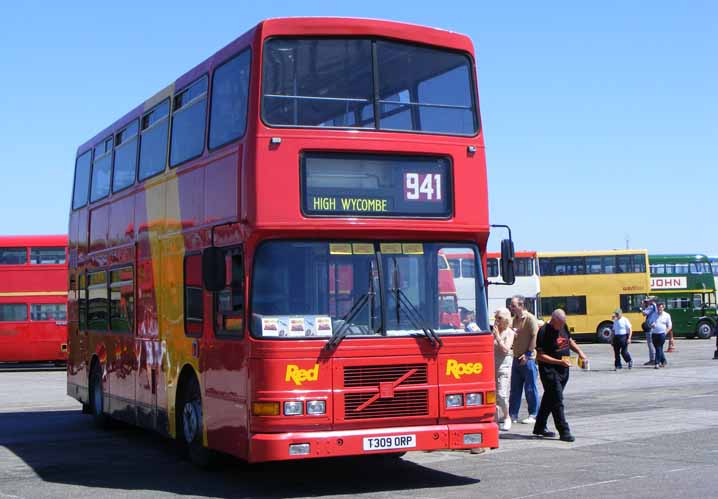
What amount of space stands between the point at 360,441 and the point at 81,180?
34.6ft

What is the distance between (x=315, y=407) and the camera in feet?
34.2

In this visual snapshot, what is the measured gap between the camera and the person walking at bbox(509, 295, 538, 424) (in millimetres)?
15688

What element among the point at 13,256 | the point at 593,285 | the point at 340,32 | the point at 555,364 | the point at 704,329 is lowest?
the point at 555,364

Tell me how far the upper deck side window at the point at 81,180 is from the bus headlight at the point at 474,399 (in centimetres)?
981

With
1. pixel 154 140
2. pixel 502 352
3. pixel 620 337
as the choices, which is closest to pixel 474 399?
pixel 502 352

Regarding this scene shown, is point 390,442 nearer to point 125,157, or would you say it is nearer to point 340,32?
point 340,32

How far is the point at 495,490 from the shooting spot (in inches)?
417

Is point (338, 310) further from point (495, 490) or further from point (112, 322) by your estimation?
point (112, 322)

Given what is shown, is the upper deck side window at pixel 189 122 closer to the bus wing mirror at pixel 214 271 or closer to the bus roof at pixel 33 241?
the bus wing mirror at pixel 214 271

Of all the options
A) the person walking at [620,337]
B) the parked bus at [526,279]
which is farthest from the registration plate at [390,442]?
the parked bus at [526,279]

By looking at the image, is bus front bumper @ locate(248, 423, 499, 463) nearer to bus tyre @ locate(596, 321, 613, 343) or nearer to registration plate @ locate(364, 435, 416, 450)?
registration plate @ locate(364, 435, 416, 450)

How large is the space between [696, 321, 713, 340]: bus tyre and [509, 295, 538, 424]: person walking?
41.2m

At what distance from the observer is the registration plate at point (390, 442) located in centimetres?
1047

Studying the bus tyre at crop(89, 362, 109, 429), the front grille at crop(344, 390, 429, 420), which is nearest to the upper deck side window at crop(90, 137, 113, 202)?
the bus tyre at crop(89, 362, 109, 429)
